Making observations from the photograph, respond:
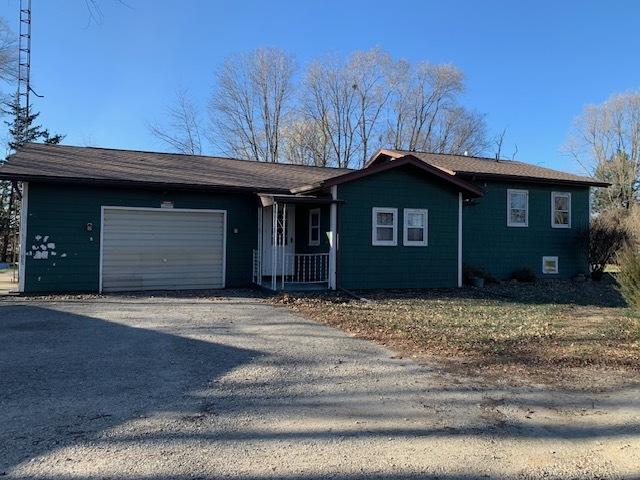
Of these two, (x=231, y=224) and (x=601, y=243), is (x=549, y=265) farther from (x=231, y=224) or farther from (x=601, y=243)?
(x=231, y=224)

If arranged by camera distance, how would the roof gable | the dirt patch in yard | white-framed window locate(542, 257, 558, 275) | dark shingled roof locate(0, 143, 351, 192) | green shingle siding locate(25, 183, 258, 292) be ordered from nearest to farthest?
the dirt patch in yard < green shingle siding locate(25, 183, 258, 292) < dark shingled roof locate(0, 143, 351, 192) < the roof gable < white-framed window locate(542, 257, 558, 275)

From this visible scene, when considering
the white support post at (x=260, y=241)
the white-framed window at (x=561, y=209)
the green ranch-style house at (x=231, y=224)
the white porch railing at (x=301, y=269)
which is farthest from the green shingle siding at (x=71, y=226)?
the white-framed window at (x=561, y=209)

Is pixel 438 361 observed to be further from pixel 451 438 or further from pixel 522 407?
pixel 451 438

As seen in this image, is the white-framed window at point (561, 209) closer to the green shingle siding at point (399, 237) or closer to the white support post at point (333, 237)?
the green shingle siding at point (399, 237)

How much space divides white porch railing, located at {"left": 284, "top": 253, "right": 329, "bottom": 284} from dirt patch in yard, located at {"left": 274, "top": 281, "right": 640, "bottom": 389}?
1880 millimetres

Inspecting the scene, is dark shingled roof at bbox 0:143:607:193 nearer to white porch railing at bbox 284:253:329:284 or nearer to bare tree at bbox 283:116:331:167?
white porch railing at bbox 284:253:329:284

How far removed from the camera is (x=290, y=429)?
14.0 ft

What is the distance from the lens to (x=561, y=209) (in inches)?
731

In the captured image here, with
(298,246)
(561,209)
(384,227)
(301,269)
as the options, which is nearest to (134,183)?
(298,246)

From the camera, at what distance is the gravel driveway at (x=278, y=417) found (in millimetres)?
3631

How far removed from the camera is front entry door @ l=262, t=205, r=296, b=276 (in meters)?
15.2

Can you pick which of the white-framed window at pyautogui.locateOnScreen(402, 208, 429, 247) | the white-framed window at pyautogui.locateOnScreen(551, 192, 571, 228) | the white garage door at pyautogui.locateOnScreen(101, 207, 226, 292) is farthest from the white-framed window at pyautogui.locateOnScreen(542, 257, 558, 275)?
the white garage door at pyautogui.locateOnScreen(101, 207, 226, 292)

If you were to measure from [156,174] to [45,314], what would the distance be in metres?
5.62

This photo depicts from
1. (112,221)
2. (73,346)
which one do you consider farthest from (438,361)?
(112,221)
